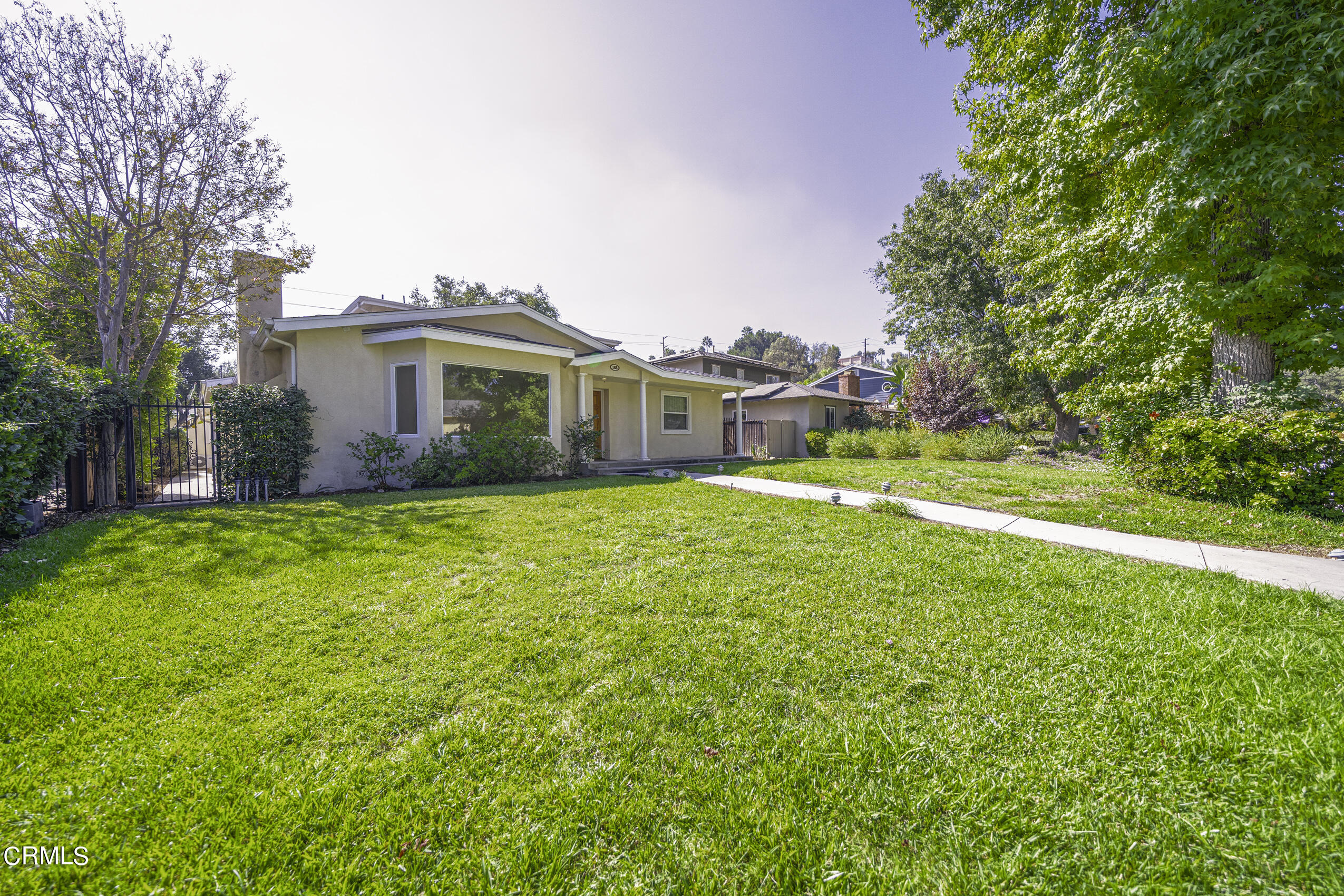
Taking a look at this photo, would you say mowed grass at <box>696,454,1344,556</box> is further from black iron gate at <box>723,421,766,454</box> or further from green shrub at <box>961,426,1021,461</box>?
black iron gate at <box>723,421,766,454</box>

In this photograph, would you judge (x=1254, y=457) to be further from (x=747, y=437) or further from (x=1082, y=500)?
(x=747, y=437)

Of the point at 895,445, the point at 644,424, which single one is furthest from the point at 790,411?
the point at 644,424

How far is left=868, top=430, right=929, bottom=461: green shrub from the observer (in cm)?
1614

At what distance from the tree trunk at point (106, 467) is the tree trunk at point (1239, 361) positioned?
52.1 ft

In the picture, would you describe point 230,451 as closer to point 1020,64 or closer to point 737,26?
point 737,26

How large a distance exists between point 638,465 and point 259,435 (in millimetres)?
7877

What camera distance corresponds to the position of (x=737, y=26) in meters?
9.42

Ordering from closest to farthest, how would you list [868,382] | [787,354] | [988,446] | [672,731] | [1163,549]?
1. [672,731]
2. [1163,549]
3. [988,446]
4. [868,382]
5. [787,354]

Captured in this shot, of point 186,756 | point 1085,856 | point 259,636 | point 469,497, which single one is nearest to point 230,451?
point 469,497

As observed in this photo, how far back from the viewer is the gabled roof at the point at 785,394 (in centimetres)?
2080

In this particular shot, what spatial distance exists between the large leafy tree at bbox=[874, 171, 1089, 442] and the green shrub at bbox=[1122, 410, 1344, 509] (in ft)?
35.4

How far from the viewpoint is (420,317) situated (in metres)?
10.3

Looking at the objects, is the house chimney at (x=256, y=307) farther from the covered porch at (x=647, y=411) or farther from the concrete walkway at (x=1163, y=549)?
the concrete walkway at (x=1163, y=549)

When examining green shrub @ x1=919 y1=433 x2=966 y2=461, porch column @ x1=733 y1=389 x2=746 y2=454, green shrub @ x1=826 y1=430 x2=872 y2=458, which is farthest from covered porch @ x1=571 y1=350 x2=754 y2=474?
green shrub @ x1=919 y1=433 x2=966 y2=461
